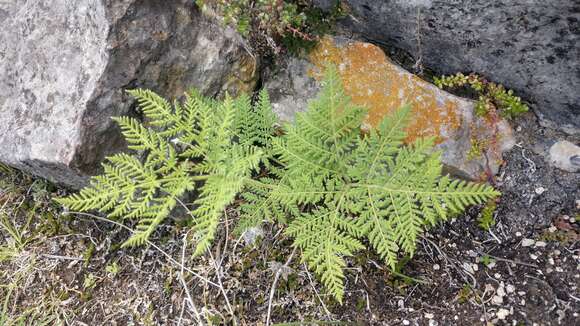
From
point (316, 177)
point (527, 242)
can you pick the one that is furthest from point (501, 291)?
point (316, 177)

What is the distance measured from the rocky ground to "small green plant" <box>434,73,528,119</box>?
0.45 ft

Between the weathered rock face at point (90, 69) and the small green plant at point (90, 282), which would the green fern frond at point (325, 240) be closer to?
the weathered rock face at point (90, 69)

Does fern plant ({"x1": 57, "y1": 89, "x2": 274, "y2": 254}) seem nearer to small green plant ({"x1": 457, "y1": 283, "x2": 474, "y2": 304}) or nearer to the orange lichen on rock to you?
the orange lichen on rock

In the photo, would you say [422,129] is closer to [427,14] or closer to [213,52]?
[427,14]

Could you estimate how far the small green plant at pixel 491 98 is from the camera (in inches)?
123

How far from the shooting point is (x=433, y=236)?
314cm

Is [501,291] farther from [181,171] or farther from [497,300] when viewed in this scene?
[181,171]

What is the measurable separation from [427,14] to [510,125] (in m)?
0.91

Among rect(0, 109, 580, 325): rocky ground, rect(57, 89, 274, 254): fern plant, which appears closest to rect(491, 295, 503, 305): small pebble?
rect(0, 109, 580, 325): rocky ground

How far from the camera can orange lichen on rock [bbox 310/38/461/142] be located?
319 cm

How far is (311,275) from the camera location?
124 inches

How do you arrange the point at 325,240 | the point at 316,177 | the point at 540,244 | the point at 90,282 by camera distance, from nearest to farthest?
the point at 325,240 → the point at 316,177 → the point at 540,244 → the point at 90,282

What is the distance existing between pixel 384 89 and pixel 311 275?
1304 mm

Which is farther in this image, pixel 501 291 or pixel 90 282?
pixel 90 282
